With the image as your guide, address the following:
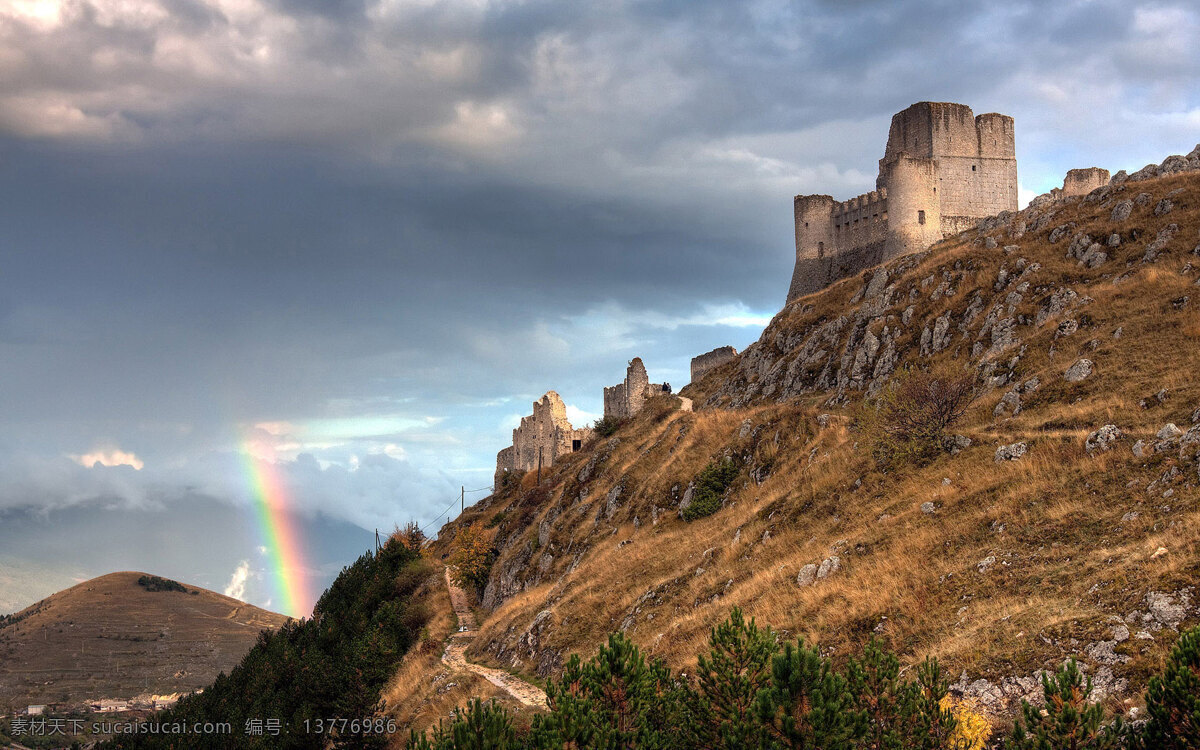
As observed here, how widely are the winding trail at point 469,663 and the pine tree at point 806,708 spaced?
45.6ft

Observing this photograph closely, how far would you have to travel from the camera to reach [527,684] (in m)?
29.6

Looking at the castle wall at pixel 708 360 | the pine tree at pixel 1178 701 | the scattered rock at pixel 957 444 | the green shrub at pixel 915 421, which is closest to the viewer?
the pine tree at pixel 1178 701

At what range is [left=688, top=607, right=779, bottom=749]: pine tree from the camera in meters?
12.8

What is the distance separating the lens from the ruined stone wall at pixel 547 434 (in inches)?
3556

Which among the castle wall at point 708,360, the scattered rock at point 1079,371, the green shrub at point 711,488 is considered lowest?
the green shrub at point 711,488

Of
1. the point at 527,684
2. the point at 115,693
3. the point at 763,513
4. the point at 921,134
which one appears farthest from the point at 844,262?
the point at 115,693

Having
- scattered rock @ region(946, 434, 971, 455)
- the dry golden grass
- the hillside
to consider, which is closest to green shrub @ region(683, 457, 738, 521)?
the hillside

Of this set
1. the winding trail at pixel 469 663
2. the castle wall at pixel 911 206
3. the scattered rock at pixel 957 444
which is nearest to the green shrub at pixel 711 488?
the winding trail at pixel 469 663

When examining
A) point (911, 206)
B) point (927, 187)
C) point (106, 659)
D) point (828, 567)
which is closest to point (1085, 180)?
point (927, 187)

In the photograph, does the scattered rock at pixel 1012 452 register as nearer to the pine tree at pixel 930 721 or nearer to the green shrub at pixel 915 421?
the green shrub at pixel 915 421

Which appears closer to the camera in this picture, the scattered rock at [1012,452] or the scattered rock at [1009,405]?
the scattered rock at [1012,452]

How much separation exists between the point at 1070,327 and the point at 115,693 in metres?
171

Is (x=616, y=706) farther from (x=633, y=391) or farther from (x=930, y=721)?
(x=633, y=391)

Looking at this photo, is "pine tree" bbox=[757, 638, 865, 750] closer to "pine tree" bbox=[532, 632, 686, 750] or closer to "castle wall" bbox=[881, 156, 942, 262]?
"pine tree" bbox=[532, 632, 686, 750]
